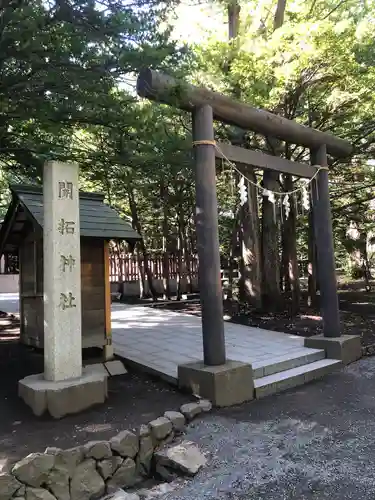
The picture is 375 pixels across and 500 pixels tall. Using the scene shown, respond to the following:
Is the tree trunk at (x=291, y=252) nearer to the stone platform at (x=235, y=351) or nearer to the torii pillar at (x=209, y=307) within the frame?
the stone platform at (x=235, y=351)

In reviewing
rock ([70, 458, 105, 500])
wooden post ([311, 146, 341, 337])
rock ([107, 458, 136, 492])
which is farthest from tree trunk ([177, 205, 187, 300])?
rock ([70, 458, 105, 500])

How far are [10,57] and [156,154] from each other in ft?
7.77

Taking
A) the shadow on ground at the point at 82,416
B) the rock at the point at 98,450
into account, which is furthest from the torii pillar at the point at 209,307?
the rock at the point at 98,450

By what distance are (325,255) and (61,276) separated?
4.91 metres

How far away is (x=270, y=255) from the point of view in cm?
1213

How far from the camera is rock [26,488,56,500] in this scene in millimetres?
3207

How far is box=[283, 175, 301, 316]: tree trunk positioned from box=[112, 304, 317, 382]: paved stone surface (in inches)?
89.7

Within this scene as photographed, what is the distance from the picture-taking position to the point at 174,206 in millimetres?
16891

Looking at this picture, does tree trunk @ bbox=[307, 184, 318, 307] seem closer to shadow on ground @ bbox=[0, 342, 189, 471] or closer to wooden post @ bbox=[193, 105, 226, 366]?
wooden post @ bbox=[193, 105, 226, 366]

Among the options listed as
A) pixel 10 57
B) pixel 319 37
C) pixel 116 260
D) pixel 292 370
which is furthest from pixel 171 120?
pixel 116 260

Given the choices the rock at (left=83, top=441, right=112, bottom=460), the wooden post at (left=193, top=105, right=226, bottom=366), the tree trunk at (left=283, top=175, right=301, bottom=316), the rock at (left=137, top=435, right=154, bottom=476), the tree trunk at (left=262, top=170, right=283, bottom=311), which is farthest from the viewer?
the tree trunk at (left=262, top=170, right=283, bottom=311)

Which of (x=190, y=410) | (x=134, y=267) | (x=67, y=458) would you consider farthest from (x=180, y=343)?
(x=134, y=267)

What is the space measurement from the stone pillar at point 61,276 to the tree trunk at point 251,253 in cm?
780

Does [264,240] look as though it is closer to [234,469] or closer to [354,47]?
[354,47]
